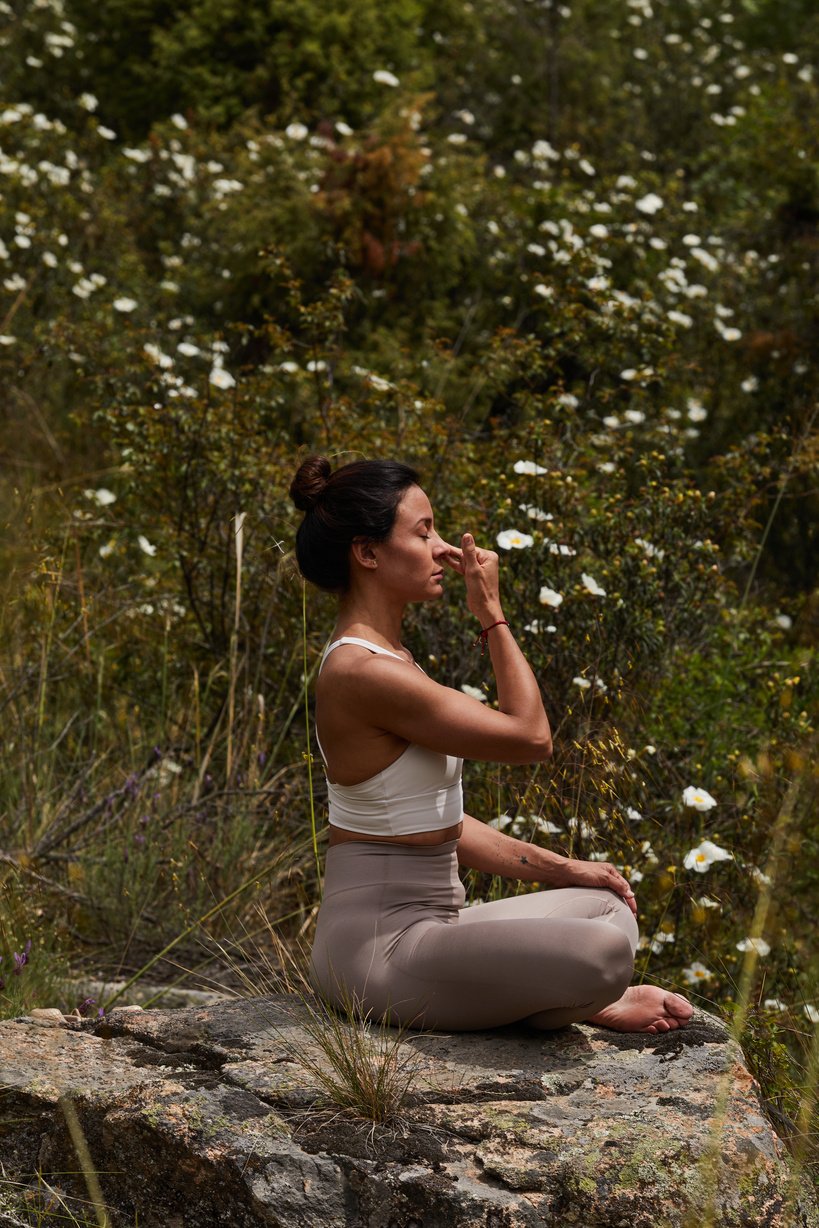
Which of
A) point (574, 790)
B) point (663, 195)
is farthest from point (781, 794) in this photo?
point (663, 195)

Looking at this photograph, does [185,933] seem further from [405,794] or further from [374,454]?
[374,454]

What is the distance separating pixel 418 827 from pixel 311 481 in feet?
2.40

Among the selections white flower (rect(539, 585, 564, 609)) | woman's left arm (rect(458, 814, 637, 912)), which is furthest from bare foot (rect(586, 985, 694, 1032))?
white flower (rect(539, 585, 564, 609))

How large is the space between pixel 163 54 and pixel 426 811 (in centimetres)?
852

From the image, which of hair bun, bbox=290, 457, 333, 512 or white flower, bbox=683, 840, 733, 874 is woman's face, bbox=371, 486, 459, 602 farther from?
white flower, bbox=683, 840, 733, 874

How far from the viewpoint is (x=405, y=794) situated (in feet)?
9.43

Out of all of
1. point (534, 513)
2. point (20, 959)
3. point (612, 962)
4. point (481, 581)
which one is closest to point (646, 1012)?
point (612, 962)

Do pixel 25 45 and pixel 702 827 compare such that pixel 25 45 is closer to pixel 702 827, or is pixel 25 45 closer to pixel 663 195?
pixel 663 195

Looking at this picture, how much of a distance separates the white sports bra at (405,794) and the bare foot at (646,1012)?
484 mm

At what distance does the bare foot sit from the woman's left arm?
0.21m

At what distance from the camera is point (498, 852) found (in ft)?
10.3

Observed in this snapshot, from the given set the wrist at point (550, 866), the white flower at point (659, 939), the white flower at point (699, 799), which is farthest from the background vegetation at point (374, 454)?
the wrist at point (550, 866)

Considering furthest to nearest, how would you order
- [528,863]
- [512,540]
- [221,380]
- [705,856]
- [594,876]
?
[221,380], [512,540], [705,856], [528,863], [594,876]

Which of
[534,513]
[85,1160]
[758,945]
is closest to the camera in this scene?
[85,1160]
